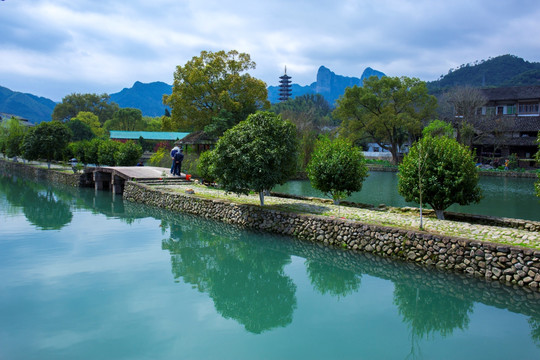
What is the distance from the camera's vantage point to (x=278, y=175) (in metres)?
15.8

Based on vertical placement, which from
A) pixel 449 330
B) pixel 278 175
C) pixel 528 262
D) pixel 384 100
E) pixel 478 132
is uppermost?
pixel 384 100

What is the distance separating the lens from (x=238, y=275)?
11.3 meters

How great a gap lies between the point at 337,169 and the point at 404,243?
5950 mm

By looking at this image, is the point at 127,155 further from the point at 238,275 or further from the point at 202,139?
the point at 238,275

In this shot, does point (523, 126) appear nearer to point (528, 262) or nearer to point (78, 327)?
point (528, 262)

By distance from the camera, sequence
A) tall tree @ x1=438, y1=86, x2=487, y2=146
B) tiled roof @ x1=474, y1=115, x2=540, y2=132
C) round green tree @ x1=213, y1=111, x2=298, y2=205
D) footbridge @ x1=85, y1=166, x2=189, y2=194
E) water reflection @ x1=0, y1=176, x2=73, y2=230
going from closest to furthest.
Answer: round green tree @ x1=213, y1=111, x2=298, y2=205 → water reflection @ x1=0, y1=176, x2=73, y2=230 → footbridge @ x1=85, y1=166, x2=189, y2=194 → tiled roof @ x1=474, y1=115, x2=540, y2=132 → tall tree @ x1=438, y1=86, x2=487, y2=146

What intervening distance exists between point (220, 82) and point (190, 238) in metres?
27.1

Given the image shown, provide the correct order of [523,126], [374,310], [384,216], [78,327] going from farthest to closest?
[523,126], [384,216], [374,310], [78,327]

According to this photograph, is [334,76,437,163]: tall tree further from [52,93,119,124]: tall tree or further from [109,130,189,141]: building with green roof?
[52,93,119,124]: tall tree

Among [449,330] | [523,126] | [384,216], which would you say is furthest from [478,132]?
[449,330]

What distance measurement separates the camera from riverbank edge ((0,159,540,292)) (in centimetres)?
949

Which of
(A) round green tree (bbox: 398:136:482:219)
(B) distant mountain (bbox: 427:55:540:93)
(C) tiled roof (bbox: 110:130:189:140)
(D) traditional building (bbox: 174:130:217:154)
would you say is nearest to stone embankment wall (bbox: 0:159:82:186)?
(D) traditional building (bbox: 174:130:217:154)

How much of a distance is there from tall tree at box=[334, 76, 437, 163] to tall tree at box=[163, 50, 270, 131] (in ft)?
45.2

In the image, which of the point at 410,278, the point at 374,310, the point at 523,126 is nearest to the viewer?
the point at 374,310
